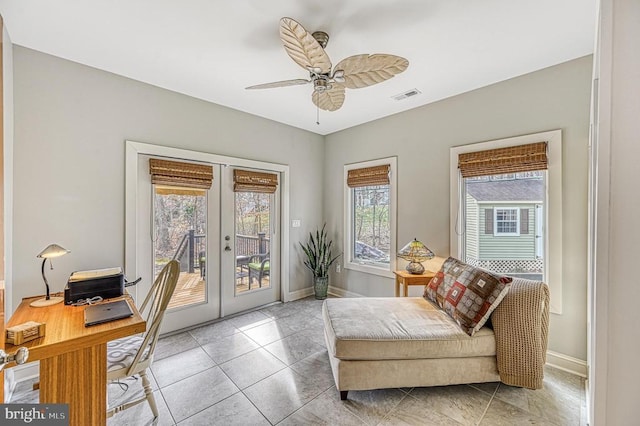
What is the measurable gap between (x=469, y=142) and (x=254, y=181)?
8.40 ft

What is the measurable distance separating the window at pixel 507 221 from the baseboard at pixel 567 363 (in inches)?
42.6

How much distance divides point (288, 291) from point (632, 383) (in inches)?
138

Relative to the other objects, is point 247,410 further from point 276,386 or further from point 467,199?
point 467,199

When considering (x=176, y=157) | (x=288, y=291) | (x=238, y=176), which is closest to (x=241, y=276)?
(x=288, y=291)

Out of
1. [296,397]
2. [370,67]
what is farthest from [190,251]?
[370,67]

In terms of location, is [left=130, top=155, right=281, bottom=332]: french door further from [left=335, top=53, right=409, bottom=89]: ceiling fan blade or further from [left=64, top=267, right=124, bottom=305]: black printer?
[left=335, top=53, right=409, bottom=89]: ceiling fan blade

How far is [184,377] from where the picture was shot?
222 cm

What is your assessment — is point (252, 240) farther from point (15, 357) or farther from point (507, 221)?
point (507, 221)

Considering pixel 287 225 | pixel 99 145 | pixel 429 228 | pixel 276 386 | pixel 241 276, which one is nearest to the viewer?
pixel 276 386

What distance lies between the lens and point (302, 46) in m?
1.65

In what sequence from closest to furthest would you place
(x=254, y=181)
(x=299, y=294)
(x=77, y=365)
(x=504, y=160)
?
(x=77, y=365)
(x=504, y=160)
(x=254, y=181)
(x=299, y=294)

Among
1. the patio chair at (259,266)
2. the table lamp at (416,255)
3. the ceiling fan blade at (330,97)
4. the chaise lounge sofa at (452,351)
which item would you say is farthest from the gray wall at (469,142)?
the ceiling fan blade at (330,97)

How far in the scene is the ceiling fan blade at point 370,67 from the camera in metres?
1.69

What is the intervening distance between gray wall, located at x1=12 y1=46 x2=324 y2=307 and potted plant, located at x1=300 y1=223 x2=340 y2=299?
6.71 ft
